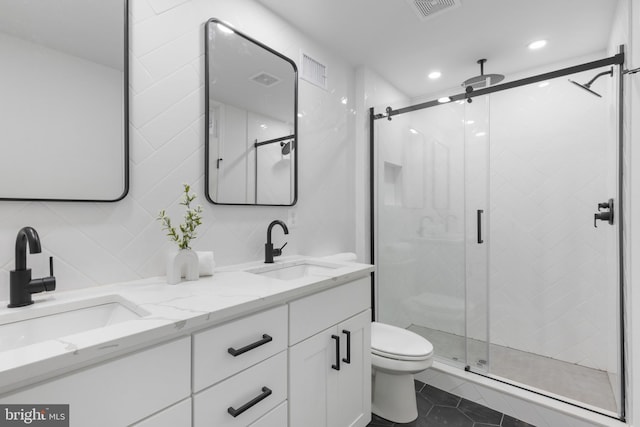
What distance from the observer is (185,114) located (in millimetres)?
1463

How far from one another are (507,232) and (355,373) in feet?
6.47

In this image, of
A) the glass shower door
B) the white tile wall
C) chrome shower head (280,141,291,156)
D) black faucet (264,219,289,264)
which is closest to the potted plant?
black faucet (264,219,289,264)

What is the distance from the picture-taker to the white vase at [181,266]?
1.25 m

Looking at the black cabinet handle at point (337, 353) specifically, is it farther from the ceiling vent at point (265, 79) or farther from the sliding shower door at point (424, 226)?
the ceiling vent at point (265, 79)

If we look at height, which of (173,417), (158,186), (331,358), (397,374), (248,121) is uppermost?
(248,121)

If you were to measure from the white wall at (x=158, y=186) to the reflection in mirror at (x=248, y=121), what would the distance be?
0.06m

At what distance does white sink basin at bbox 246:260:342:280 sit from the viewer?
167cm

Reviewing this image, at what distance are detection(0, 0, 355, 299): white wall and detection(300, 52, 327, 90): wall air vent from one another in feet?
0.28

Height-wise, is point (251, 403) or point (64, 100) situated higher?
point (64, 100)

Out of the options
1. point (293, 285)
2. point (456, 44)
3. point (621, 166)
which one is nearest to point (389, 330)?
point (293, 285)

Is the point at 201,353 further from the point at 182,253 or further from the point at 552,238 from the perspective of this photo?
the point at 552,238

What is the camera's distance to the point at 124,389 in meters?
0.75

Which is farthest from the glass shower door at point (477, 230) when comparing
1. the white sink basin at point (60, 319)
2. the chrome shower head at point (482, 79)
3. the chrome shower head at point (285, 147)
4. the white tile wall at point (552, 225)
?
the white sink basin at point (60, 319)

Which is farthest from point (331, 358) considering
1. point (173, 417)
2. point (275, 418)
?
point (173, 417)
